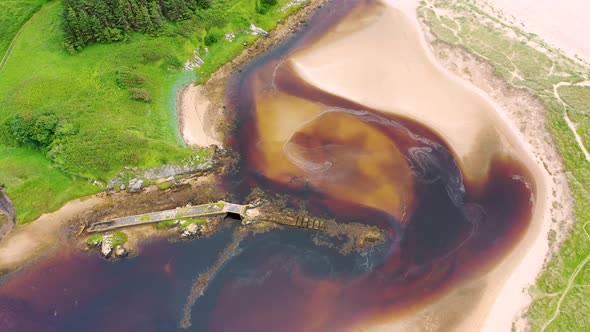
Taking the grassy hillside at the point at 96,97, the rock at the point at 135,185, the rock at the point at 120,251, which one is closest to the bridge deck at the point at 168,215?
the rock at the point at 120,251

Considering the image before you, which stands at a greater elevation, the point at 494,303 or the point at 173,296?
the point at 494,303

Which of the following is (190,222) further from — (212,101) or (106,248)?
(212,101)

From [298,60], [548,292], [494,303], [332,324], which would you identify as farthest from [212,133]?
[548,292]

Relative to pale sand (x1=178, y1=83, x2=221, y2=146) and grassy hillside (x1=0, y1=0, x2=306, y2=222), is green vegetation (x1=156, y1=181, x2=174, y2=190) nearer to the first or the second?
grassy hillside (x1=0, y1=0, x2=306, y2=222)

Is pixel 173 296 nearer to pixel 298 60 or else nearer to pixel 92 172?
pixel 92 172

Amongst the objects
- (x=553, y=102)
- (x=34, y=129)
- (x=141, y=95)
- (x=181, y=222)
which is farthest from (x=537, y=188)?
(x=34, y=129)

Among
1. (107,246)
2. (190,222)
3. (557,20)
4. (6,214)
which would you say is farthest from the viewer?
(557,20)
